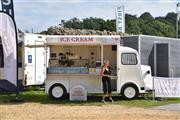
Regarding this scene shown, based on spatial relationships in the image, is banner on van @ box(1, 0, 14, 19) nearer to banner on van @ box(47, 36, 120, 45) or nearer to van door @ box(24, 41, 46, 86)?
van door @ box(24, 41, 46, 86)

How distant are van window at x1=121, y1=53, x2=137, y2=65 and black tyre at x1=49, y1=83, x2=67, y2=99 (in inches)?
114

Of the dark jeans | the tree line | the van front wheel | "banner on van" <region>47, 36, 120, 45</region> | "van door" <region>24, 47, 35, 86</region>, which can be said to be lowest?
the van front wheel

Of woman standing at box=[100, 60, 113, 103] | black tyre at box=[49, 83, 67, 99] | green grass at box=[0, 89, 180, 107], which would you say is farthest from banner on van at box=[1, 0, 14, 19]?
woman standing at box=[100, 60, 113, 103]

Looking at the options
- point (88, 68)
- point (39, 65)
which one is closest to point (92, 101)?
point (88, 68)

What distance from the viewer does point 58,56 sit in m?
22.2

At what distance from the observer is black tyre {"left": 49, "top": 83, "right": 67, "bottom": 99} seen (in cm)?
2172

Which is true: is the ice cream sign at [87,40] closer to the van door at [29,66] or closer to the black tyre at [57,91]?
the black tyre at [57,91]

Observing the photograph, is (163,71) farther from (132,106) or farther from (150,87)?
(132,106)

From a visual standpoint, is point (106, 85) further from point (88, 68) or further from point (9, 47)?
point (9, 47)

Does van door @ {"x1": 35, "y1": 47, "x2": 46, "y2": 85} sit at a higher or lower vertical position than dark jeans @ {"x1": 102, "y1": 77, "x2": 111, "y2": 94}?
higher

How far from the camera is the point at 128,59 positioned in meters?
21.8

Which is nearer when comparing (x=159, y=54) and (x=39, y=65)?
(x=39, y=65)

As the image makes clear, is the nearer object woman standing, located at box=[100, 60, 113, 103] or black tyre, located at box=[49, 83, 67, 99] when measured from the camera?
woman standing, located at box=[100, 60, 113, 103]

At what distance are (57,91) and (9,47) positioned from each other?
285 centimetres
